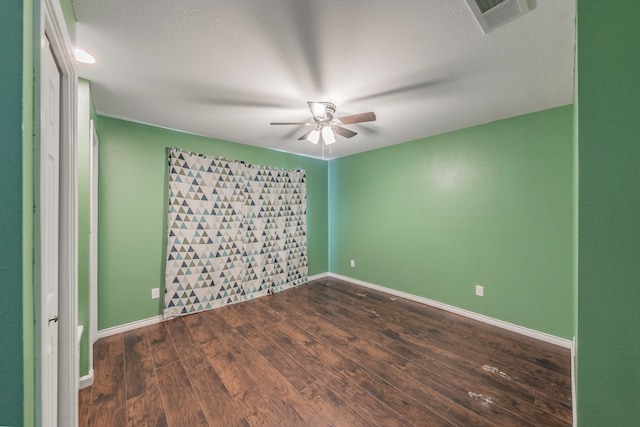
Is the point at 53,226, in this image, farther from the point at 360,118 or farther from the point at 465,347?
the point at 465,347

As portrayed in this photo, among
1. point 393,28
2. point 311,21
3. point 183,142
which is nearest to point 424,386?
point 393,28

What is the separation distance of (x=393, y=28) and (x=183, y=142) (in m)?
2.73

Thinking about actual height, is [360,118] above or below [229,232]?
above

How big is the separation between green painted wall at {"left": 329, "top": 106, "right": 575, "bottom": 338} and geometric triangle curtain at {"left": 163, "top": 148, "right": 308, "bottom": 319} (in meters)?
1.26

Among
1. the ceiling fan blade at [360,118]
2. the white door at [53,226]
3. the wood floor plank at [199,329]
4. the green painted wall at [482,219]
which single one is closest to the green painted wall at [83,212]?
the white door at [53,226]

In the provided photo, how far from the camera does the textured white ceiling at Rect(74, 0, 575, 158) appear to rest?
1.27m

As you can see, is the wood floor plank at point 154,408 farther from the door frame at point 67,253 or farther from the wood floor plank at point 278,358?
the wood floor plank at point 278,358

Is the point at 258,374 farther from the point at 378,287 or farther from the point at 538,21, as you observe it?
the point at 538,21

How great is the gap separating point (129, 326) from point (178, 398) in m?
1.46

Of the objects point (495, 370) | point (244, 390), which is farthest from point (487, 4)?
point (244, 390)

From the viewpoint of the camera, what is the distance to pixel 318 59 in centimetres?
162

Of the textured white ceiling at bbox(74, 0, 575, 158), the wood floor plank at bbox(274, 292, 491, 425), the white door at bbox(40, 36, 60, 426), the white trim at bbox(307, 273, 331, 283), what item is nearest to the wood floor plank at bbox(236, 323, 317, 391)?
the wood floor plank at bbox(274, 292, 491, 425)

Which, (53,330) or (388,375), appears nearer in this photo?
(53,330)

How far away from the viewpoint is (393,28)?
1364 millimetres
